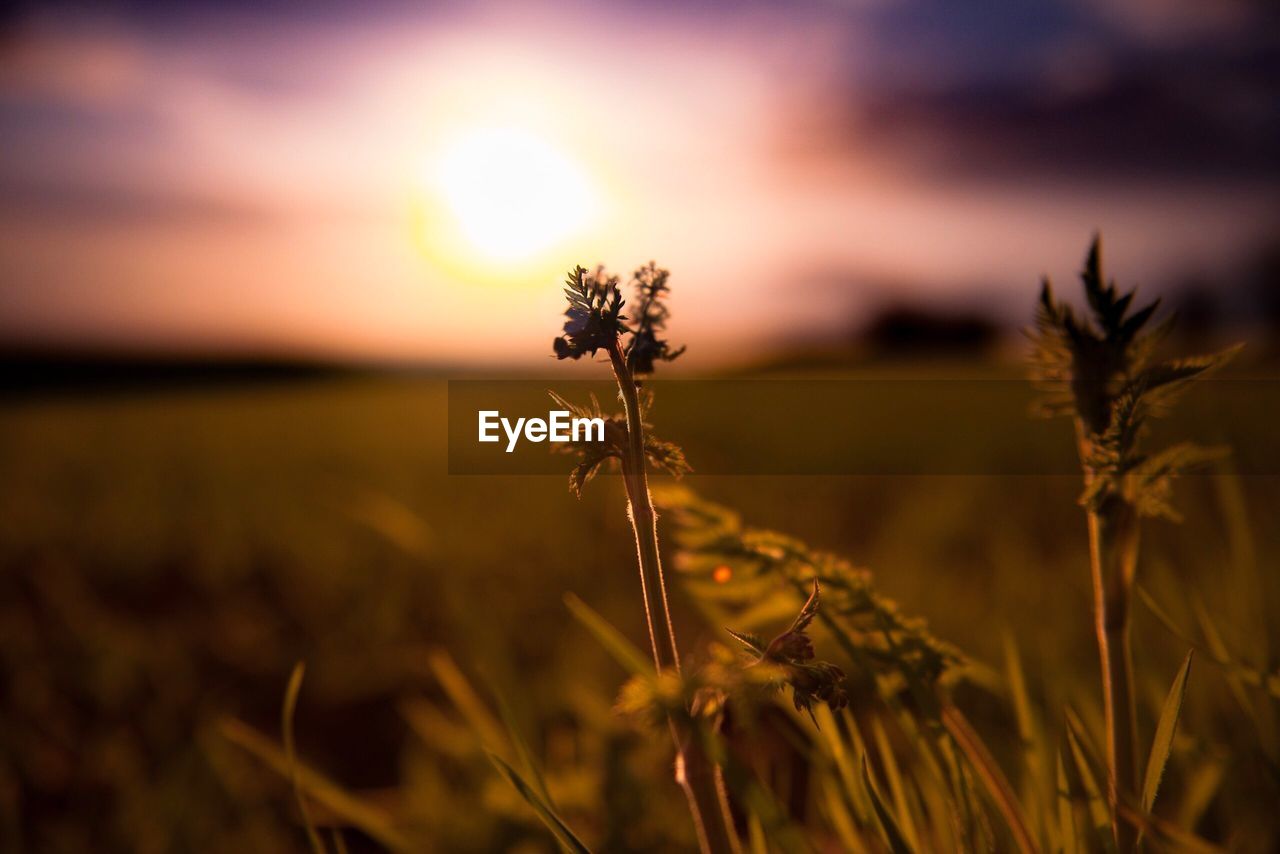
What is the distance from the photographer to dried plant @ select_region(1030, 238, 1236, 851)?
61cm

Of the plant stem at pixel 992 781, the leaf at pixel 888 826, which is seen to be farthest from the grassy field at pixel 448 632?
the leaf at pixel 888 826

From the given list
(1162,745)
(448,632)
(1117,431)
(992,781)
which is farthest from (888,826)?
(448,632)

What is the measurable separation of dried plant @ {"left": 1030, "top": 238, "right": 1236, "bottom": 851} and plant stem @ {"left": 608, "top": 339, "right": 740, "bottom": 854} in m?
0.31

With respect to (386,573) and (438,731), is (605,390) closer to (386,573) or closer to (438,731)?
(386,573)

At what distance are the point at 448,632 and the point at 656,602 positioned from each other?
194cm

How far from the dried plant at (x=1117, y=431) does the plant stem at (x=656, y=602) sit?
306mm

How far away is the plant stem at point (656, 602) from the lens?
534mm

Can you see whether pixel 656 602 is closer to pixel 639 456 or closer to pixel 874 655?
pixel 639 456

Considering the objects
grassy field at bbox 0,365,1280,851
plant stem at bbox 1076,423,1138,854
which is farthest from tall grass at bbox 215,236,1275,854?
grassy field at bbox 0,365,1280,851

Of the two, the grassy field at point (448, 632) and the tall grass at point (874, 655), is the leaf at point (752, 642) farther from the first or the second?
the grassy field at point (448, 632)

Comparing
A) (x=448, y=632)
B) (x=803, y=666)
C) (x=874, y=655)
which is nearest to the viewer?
(x=803, y=666)

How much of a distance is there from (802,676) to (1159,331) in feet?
1.31

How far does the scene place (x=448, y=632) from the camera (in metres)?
2.34

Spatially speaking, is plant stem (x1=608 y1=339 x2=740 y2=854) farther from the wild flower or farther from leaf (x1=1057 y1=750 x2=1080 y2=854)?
leaf (x1=1057 y1=750 x2=1080 y2=854)
